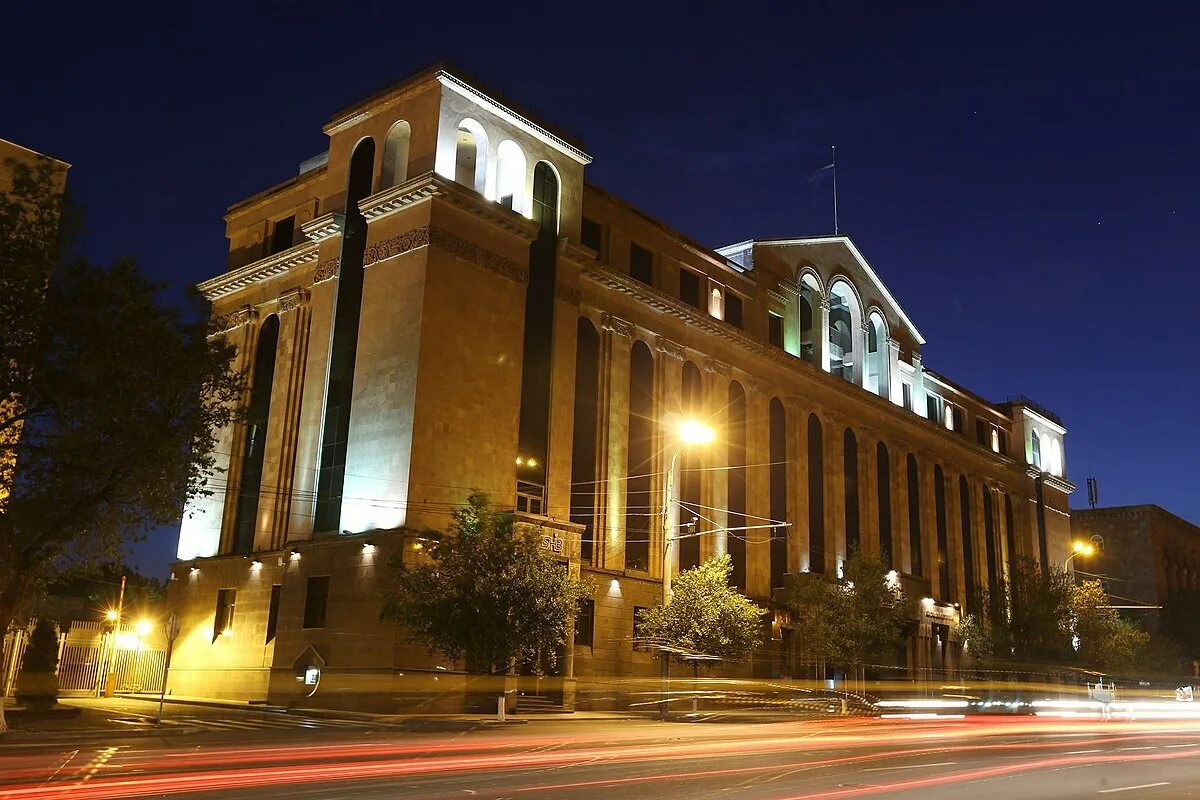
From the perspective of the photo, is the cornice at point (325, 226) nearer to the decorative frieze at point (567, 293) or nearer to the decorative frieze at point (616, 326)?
the decorative frieze at point (567, 293)

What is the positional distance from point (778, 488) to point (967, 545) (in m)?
23.0

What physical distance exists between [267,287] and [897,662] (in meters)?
38.6

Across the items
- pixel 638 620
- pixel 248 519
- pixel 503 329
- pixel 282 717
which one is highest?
pixel 503 329

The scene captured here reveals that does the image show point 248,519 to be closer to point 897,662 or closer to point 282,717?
point 282,717

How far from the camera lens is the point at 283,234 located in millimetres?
44344

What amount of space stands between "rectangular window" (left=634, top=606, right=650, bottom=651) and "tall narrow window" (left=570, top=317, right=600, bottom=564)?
3029 mm

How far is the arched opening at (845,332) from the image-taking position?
A: 59.5m

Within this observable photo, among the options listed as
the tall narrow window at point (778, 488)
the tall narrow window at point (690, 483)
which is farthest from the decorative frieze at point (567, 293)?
the tall narrow window at point (778, 488)

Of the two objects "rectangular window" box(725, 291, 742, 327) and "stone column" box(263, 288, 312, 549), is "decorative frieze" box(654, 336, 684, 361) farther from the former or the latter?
"stone column" box(263, 288, 312, 549)

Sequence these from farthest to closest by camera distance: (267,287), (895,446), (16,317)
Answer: (895,446), (267,287), (16,317)

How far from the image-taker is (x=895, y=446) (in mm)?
61656

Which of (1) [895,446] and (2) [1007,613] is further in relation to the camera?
(2) [1007,613]

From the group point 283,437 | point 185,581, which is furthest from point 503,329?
point 185,581

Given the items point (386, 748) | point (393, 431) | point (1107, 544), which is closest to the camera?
point (386, 748)
